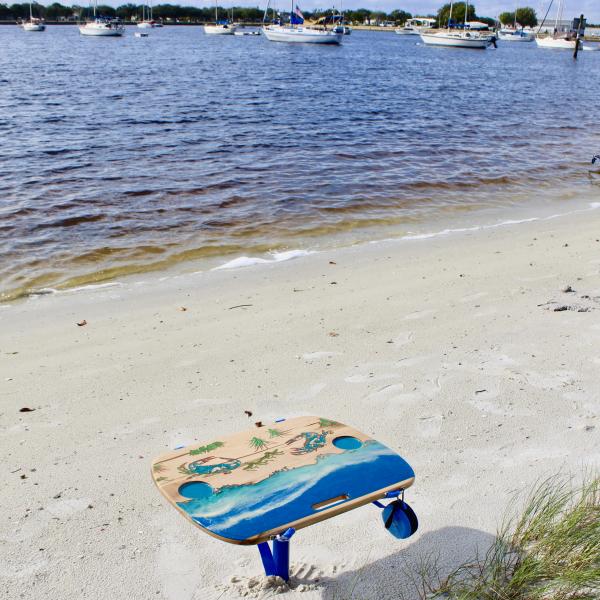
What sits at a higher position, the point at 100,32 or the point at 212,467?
the point at 100,32

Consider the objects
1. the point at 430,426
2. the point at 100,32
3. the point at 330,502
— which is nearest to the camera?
the point at 330,502

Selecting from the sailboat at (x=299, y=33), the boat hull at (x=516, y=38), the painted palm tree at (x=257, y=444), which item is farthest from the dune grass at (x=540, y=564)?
the boat hull at (x=516, y=38)

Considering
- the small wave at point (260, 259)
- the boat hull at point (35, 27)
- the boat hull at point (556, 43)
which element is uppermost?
the boat hull at point (556, 43)

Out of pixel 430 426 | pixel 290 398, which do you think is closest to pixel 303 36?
pixel 290 398

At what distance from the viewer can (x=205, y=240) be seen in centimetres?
932

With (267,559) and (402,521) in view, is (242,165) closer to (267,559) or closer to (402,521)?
(402,521)

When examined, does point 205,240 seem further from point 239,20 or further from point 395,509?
point 239,20

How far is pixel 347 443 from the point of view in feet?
10.9

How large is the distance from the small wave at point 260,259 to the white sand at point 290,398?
11.1 inches

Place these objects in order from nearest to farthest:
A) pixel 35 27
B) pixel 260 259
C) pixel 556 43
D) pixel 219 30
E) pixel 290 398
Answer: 1. pixel 290 398
2. pixel 260 259
3. pixel 556 43
4. pixel 35 27
5. pixel 219 30

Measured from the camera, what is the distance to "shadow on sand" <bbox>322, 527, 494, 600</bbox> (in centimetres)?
288

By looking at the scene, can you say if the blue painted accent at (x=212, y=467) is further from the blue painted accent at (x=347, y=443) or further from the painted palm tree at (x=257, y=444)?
the blue painted accent at (x=347, y=443)

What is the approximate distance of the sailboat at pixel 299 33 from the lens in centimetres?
7175

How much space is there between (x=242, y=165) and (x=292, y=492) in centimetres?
1210
